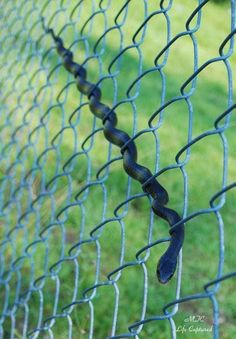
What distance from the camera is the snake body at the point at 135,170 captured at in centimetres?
98

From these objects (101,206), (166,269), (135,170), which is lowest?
(166,269)

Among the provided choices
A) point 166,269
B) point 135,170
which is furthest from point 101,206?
point 166,269

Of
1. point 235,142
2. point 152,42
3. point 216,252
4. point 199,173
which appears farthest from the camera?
point 152,42

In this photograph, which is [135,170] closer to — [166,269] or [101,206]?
[166,269]

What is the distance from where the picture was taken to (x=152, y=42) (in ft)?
18.6

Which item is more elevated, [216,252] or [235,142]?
[235,142]

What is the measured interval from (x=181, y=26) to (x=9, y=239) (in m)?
4.14

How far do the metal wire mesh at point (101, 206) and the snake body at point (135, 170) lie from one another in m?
0.03

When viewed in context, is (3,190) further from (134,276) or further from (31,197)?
(134,276)

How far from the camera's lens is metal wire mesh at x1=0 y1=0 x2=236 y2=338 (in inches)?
56.0

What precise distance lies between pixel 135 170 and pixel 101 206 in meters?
1.62

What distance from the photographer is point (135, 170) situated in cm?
131

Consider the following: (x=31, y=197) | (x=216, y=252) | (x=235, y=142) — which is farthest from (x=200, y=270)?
(x=235, y=142)

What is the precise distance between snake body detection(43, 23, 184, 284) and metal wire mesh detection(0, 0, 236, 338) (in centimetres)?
3
